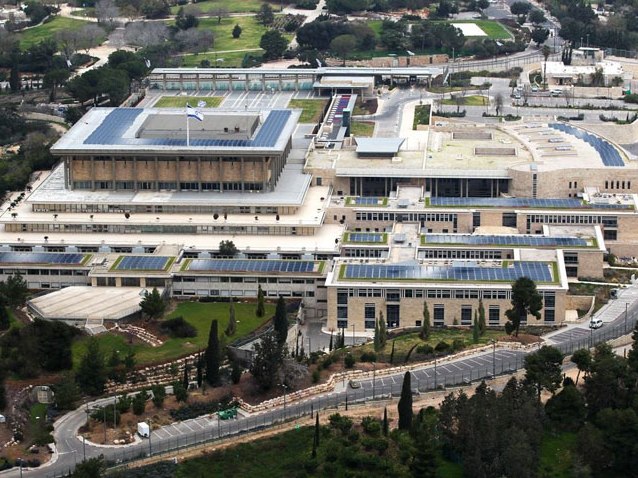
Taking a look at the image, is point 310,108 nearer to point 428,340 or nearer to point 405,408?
point 428,340

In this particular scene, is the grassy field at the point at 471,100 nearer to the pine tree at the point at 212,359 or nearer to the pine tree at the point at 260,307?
the pine tree at the point at 260,307

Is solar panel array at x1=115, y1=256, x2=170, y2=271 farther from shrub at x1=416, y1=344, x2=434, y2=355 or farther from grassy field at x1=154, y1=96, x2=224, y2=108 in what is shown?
grassy field at x1=154, y1=96, x2=224, y2=108

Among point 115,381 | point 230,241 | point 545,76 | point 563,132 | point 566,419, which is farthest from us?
point 545,76

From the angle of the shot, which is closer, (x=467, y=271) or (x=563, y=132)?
(x=467, y=271)

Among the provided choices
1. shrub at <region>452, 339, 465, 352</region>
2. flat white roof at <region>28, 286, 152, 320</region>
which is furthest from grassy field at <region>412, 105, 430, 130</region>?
shrub at <region>452, 339, 465, 352</region>

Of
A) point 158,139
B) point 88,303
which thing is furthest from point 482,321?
point 158,139

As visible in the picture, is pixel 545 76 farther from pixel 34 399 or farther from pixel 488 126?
pixel 34 399

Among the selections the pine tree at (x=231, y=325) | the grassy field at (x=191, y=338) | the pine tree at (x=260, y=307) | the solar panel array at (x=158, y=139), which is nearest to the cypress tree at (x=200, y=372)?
A: the grassy field at (x=191, y=338)

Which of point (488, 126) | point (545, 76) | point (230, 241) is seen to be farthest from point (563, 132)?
point (230, 241)
